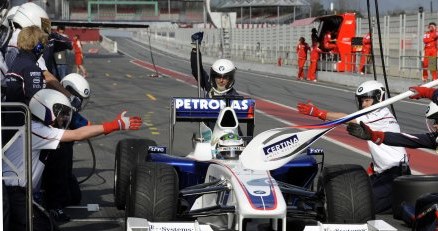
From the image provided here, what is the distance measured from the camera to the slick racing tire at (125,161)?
971 centimetres

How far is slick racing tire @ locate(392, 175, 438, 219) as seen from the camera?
902 cm

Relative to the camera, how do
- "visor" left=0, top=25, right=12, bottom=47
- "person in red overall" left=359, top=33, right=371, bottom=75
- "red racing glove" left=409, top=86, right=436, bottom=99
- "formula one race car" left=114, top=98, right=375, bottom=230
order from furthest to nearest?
1. "person in red overall" left=359, top=33, right=371, bottom=75
2. "visor" left=0, top=25, right=12, bottom=47
3. "red racing glove" left=409, top=86, right=436, bottom=99
4. "formula one race car" left=114, top=98, right=375, bottom=230

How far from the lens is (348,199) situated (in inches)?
308

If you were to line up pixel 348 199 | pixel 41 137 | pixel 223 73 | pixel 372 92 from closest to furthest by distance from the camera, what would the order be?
pixel 348 199
pixel 41 137
pixel 372 92
pixel 223 73

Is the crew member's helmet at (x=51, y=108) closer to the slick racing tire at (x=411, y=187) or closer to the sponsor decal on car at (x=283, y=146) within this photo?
the sponsor decal on car at (x=283, y=146)

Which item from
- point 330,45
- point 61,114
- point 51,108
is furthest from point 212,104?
point 330,45

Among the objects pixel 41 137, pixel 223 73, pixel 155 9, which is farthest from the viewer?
pixel 155 9

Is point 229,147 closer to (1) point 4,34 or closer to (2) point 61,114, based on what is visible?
(2) point 61,114

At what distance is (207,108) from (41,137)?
2299 millimetres

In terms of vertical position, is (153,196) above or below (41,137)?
below

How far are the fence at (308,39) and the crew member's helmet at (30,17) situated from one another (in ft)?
64.9

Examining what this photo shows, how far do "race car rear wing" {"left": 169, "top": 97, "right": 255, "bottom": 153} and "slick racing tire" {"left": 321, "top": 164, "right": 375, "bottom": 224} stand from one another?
225 cm

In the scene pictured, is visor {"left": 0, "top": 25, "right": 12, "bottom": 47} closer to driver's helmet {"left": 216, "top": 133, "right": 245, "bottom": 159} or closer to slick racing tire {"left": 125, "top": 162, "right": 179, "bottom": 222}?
driver's helmet {"left": 216, "top": 133, "right": 245, "bottom": 159}

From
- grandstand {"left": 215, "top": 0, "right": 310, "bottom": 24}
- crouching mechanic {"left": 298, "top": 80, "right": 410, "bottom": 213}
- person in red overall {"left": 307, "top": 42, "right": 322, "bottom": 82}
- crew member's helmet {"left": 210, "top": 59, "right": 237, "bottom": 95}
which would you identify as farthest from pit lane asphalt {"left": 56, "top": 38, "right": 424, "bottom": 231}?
grandstand {"left": 215, "top": 0, "right": 310, "bottom": 24}
